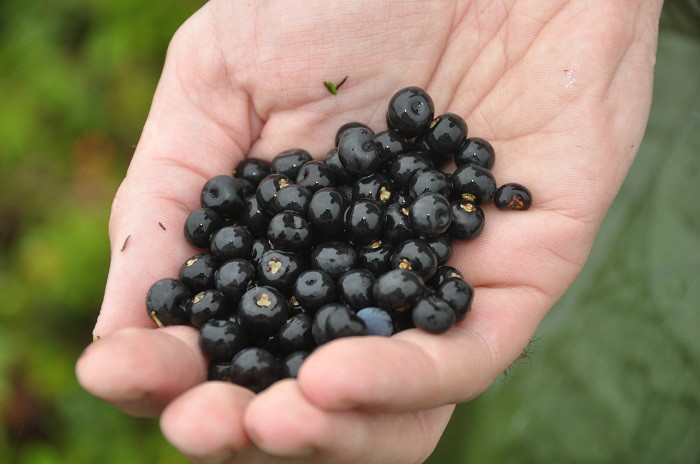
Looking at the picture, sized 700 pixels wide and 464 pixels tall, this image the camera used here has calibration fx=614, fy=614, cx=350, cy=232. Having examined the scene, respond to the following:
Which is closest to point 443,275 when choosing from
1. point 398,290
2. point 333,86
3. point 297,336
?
point 398,290

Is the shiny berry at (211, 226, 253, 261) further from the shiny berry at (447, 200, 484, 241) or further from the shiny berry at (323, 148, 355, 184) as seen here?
the shiny berry at (447, 200, 484, 241)

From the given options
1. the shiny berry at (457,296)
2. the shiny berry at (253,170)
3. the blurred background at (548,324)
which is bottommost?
the blurred background at (548,324)

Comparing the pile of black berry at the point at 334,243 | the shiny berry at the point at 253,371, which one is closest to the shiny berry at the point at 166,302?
the pile of black berry at the point at 334,243

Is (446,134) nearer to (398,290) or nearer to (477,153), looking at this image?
(477,153)

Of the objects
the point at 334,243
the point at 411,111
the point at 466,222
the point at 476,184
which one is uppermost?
the point at 411,111

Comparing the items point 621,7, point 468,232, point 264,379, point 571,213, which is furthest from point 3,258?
point 621,7

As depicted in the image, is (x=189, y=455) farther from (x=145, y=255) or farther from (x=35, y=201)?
(x=35, y=201)

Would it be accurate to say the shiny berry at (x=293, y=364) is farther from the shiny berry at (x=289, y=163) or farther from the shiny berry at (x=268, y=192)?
the shiny berry at (x=289, y=163)
